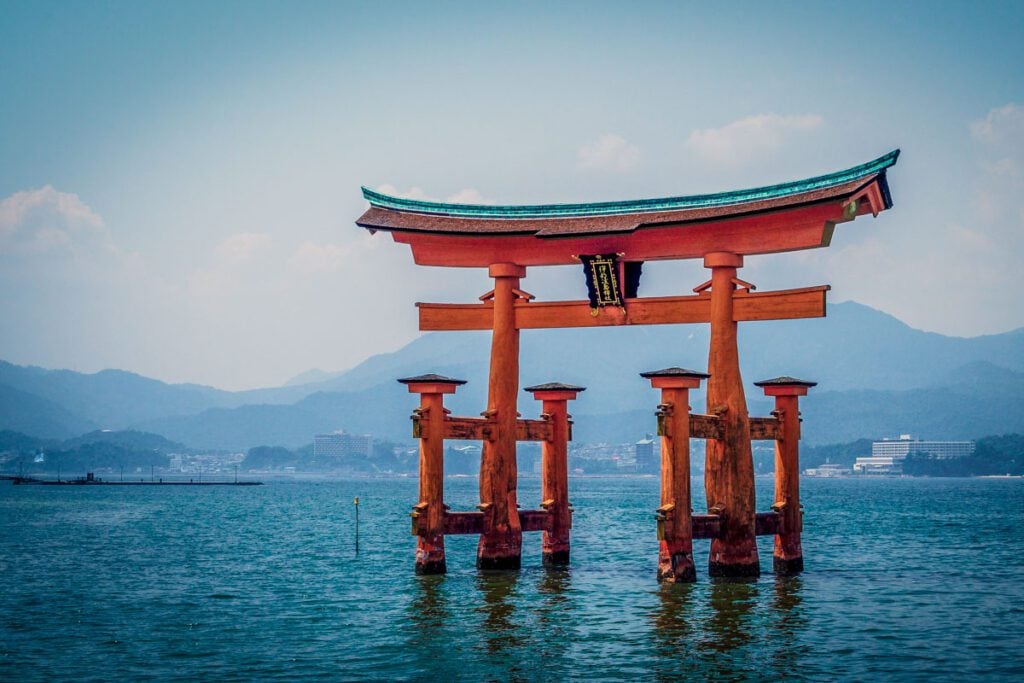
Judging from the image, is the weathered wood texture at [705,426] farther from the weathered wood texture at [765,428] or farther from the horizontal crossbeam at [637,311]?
the horizontal crossbeam at [637,311]

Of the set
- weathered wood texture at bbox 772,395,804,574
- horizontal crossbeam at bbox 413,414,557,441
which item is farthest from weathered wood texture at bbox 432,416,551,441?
weathered wood texture at bbox 772,395,804,574

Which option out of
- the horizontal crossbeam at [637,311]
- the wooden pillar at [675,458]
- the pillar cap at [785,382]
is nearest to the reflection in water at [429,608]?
the wooden pillar at [675,458]

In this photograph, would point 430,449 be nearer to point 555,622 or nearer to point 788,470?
point 555,622

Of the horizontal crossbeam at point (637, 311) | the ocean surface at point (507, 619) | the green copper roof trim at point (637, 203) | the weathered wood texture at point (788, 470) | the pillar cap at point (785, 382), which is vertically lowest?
the ocean surface at point (507, 619)

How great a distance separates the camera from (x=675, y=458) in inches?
949

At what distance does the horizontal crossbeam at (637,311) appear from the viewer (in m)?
25.0

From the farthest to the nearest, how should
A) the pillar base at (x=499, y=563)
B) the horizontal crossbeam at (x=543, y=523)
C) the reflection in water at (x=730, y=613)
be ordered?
the pillar base at (x=499, y=563) < the horizontal crossbeam at (x=543, y=523) < the reflection in water at (x=730, y=613)

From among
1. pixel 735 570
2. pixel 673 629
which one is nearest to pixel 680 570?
pixel 735 570

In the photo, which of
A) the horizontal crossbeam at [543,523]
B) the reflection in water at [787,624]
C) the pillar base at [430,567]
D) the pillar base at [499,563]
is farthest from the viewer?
the pillar base at [499,563]

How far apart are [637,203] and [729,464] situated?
6615mm

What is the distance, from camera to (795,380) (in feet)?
88.4

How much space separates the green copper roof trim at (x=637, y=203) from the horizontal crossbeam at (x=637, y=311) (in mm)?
2146

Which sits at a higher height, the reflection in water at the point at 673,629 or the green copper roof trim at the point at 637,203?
the green copper roof trim at the point at 637,203

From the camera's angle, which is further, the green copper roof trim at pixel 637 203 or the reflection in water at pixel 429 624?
the green copper roof trim at pixel 637 203
